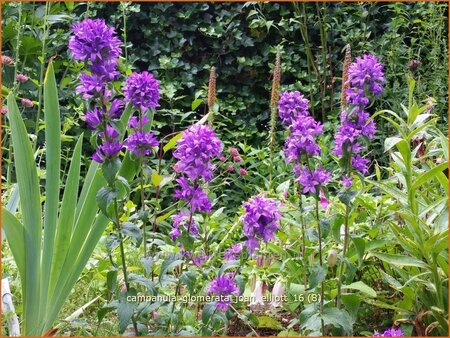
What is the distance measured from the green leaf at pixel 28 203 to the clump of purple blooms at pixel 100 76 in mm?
478

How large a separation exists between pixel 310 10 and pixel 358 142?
132 inches

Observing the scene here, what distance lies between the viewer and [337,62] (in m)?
4.86

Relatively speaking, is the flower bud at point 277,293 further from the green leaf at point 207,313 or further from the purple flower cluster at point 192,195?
the purple flower cluster at point 192,195

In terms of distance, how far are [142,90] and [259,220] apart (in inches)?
18.9

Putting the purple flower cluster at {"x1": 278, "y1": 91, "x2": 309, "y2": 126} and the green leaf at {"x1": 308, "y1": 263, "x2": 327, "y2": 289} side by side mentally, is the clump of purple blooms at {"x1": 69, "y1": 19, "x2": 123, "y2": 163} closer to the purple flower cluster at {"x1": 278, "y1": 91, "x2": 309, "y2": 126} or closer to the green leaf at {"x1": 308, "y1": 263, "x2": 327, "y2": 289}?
the purple flower cluster at {"x1": 278, "y1": 91, "x2": 309, "y2": 126}

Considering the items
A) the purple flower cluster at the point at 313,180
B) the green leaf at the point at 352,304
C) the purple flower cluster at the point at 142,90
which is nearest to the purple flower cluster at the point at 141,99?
the purple flower cluster at the point at 142,90

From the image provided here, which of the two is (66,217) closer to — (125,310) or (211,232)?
(125,310)

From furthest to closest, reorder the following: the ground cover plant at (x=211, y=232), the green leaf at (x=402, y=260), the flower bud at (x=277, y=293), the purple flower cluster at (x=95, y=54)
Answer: the flower bud at (x=277, y=293)
the green leaf at (x=402, y=260)
the ground cover plant at (x=211, y=232)
the purple flower cluster at (x=95, y=54)

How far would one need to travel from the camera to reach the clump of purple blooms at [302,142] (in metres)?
1.79

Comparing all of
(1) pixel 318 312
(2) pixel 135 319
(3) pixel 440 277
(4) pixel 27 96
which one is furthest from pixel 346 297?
(4) pixel 27 96

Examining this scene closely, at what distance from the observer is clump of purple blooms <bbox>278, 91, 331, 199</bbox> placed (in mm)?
1789

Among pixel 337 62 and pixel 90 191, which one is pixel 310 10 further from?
pixel 90 191

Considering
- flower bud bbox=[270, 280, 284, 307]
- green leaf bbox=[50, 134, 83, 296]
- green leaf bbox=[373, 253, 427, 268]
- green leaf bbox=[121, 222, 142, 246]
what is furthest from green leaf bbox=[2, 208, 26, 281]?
green leaf bbox=[373, 253, 427, 268]

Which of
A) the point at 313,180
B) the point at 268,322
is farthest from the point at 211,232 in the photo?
the point at 313,180
